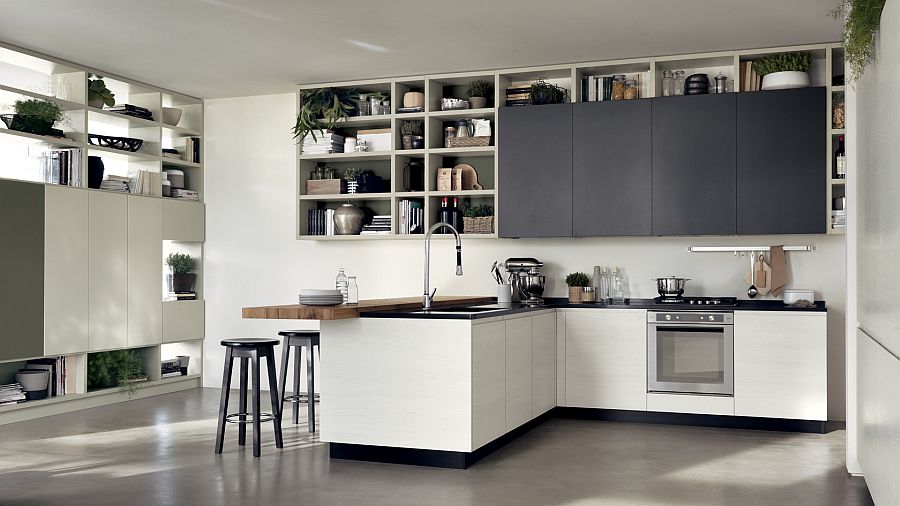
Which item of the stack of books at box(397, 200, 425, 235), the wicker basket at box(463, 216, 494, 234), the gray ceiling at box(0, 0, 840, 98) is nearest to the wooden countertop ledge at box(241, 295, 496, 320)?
the gray ceiling at box(0, 0, 840, 98)

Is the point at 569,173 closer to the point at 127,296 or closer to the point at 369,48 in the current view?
the point at 369,48

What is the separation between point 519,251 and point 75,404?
148 inches

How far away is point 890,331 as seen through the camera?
324 centimetres

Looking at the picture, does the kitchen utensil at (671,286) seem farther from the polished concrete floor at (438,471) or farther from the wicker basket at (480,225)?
the wicker basket at (480,225)

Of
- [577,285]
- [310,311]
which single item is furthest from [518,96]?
[310,311]

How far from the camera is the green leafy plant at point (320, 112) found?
7.69m

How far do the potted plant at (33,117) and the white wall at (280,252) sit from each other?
6.08ft

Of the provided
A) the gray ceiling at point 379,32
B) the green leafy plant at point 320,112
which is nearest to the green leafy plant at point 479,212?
the gray ceiling at point 379,32

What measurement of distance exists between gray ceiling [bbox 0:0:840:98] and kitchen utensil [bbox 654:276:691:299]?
1.70 m

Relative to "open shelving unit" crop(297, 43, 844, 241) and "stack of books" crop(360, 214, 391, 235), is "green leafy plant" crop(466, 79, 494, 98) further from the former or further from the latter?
Answer: "stack of books" crop(360, 214, 391, 235)

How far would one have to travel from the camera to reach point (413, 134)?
25.0ft

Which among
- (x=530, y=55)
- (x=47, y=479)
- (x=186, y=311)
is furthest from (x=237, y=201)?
(x=47, y=479)

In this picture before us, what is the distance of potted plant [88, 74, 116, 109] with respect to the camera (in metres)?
7.42

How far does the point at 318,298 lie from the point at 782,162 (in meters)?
3.53
